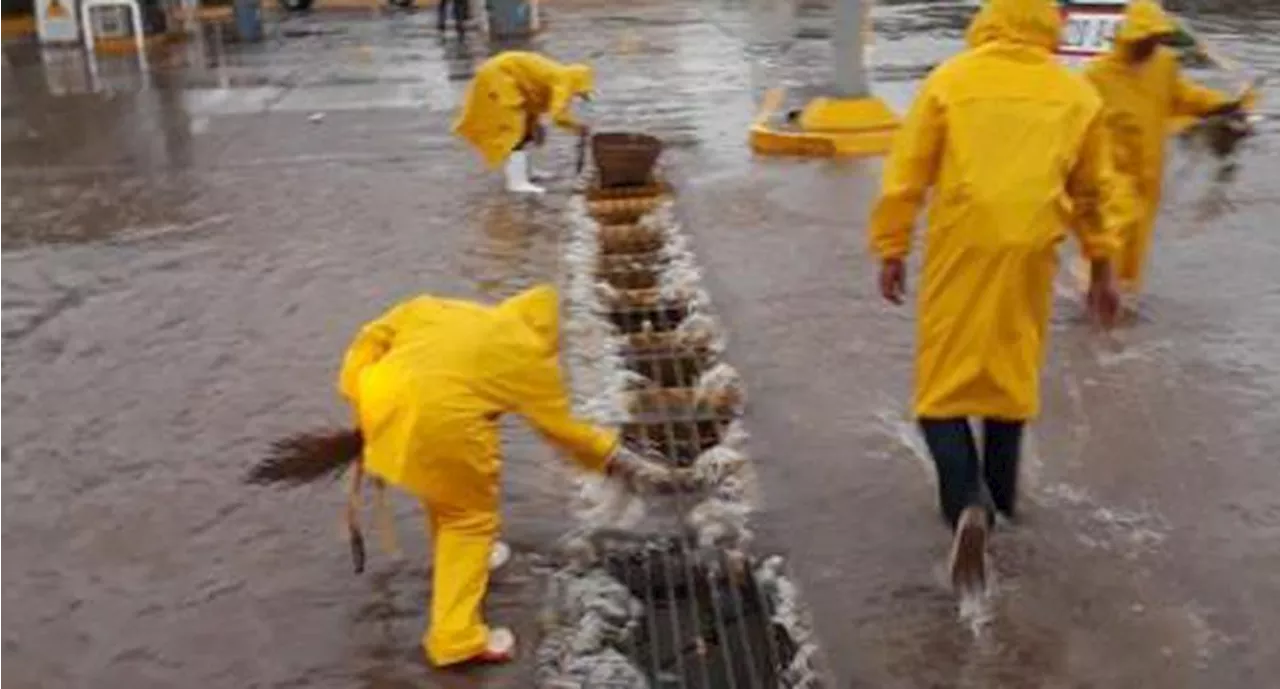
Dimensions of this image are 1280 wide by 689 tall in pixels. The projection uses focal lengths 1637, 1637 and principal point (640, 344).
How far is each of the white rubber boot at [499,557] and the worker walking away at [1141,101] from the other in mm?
2946

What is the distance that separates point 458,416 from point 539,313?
1.19 feet

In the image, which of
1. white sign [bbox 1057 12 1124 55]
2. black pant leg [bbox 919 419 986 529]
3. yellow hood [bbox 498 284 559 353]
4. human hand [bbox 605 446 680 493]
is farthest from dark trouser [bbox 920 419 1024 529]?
white sign [bbox 1057 12 1124 55]

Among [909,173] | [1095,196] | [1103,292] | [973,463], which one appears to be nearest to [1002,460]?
[973,463]

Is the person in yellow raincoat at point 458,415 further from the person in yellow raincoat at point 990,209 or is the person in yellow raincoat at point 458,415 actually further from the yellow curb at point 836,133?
the yellow curb at point 836,133

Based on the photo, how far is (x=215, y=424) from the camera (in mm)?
5871

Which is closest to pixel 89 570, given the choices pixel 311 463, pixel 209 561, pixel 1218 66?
pixel 209 561

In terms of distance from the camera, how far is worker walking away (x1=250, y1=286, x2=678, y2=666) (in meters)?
3.91

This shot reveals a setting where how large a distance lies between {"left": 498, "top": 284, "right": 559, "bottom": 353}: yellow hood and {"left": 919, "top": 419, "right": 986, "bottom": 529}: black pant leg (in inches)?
41.9

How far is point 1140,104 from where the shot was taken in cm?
650

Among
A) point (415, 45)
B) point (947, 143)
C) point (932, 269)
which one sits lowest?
point (415, 45)

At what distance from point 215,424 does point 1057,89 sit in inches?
127

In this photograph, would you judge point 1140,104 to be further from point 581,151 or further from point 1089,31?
point 581,151

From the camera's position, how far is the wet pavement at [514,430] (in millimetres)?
4195

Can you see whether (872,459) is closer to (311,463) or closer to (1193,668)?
(1193,668)
